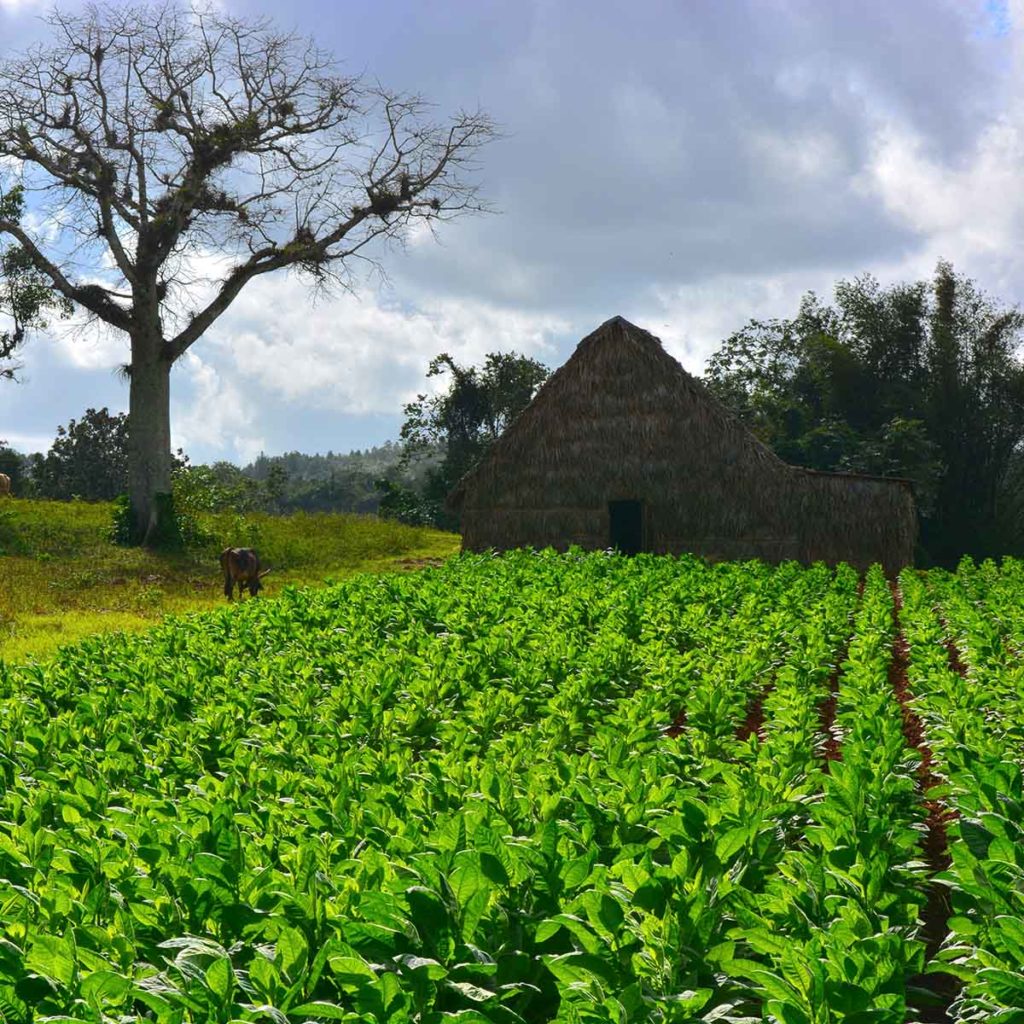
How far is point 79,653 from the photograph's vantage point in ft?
31.1

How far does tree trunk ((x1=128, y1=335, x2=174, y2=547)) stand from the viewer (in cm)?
3048

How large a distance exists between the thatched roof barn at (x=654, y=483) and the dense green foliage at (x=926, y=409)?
1809cm

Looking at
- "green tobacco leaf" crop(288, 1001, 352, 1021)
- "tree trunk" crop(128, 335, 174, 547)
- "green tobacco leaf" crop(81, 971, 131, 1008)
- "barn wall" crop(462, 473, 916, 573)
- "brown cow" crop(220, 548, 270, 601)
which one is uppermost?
"tree trunk" crop(128, 335, 174, 547)

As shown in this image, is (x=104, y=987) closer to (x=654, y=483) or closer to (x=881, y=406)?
(x=654, y=483)

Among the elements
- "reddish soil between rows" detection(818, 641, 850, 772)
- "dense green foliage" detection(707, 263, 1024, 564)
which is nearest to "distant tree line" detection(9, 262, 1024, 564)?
"dense green foliage" detection(707, 263, 1024, 564)

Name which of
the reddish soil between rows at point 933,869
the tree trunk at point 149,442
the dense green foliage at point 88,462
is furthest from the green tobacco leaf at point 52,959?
the dense green foliage at point 88,462

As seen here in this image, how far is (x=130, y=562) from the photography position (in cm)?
2758

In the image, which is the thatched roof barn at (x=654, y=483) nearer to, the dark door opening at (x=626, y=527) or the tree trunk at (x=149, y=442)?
the dark door opening at (x=626, y=527)

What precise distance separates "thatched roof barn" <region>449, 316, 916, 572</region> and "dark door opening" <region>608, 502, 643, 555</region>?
0.07 m

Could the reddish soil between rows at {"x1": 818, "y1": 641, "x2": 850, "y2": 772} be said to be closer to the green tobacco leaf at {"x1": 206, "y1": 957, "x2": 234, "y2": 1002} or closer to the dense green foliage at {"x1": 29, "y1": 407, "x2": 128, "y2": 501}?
the green tobacco leaf at {"x1": 206, "y1": 957, "x2": 234, "y2": 1002}

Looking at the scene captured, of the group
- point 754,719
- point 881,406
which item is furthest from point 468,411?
point 754,719

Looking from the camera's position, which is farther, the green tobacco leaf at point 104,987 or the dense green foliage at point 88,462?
the dense green foliage at point 88,462

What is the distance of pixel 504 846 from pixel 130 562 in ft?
85.3

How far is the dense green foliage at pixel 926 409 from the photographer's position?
42250mm
